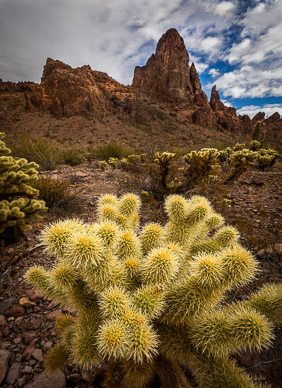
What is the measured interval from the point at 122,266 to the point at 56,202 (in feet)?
12.1

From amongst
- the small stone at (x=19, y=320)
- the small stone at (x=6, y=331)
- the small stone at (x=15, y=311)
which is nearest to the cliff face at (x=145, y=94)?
the small stone at (x=15, y=311)

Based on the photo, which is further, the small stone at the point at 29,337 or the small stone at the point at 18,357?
the small stone at the point at 29,337

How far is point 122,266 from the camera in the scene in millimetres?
1453

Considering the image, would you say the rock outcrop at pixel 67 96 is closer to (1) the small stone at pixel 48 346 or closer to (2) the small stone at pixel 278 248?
(2) the small stone at pixel 278 248

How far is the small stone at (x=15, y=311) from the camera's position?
7.16 feet

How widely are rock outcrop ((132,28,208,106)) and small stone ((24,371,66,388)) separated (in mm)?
54404

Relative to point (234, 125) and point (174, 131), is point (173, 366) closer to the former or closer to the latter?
point (174, 131)

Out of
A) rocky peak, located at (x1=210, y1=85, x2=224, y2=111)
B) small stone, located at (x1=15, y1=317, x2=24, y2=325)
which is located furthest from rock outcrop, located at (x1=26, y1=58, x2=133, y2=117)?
small stone, located at (x1=15, y1=317, x2=24, y2=325)

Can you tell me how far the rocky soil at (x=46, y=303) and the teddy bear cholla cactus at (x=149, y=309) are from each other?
19.5 inches

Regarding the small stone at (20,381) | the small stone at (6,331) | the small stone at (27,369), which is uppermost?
the small stone at (6,331)

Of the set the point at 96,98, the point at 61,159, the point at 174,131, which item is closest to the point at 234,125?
the point at 174,131

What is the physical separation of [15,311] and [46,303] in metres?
0.35

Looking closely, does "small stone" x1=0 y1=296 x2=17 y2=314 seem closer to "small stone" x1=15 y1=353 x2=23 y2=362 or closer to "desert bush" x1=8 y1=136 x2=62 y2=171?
"small stone" x1=15 y1=353 x2=23 y2=362

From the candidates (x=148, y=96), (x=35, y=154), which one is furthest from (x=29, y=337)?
(x=148, y=96)
